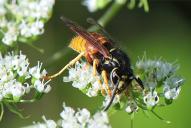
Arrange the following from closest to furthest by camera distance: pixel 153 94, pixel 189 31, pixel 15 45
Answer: pixel 153 94
pixel 15 45
pixel 189 31

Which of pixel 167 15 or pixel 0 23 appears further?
pixel 167 15

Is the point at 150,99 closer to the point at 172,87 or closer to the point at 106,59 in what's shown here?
the point at 172,87

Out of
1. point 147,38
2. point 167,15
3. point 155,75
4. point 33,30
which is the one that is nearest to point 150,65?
point 155,75

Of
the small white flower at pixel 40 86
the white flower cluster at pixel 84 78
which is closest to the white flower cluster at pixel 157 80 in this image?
the white flower cluster at pixel 84 78

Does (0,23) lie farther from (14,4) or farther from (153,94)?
(153,94)

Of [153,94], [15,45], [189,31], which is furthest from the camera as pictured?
[189,31]

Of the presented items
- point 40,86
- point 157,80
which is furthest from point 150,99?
point 40,86

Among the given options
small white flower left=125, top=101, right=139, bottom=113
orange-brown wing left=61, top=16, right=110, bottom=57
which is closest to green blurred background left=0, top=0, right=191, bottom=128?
orange-brown wing left=61, top=16, right=110, bottom=57
